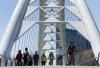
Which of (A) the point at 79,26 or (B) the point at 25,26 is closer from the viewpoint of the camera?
(A) the point at 79,26

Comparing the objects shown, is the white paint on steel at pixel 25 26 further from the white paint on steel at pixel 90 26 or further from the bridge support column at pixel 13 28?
the white paint on steel at pixel 90 26

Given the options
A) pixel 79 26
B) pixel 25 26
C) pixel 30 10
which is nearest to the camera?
pixel 79 26

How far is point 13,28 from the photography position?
71.2 ft

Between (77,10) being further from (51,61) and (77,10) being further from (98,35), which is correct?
(51,61)

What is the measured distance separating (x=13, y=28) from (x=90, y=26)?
4.02 m

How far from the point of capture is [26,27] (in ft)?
77.6

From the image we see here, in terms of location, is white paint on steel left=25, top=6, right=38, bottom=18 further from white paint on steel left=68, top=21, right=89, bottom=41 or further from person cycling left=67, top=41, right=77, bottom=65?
person cycling left=67, top=41, right=77, bottom=65

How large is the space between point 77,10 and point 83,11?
1.43m

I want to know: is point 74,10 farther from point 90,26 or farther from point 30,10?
point 90,26

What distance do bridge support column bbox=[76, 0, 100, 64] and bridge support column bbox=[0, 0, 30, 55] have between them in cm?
330

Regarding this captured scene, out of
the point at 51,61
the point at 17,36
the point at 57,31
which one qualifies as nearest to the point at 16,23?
the point at 17,36

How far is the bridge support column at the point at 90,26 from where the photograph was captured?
67.0ft

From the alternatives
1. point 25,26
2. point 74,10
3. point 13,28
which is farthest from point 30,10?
point 13,28

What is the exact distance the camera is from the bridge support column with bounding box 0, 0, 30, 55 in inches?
789
